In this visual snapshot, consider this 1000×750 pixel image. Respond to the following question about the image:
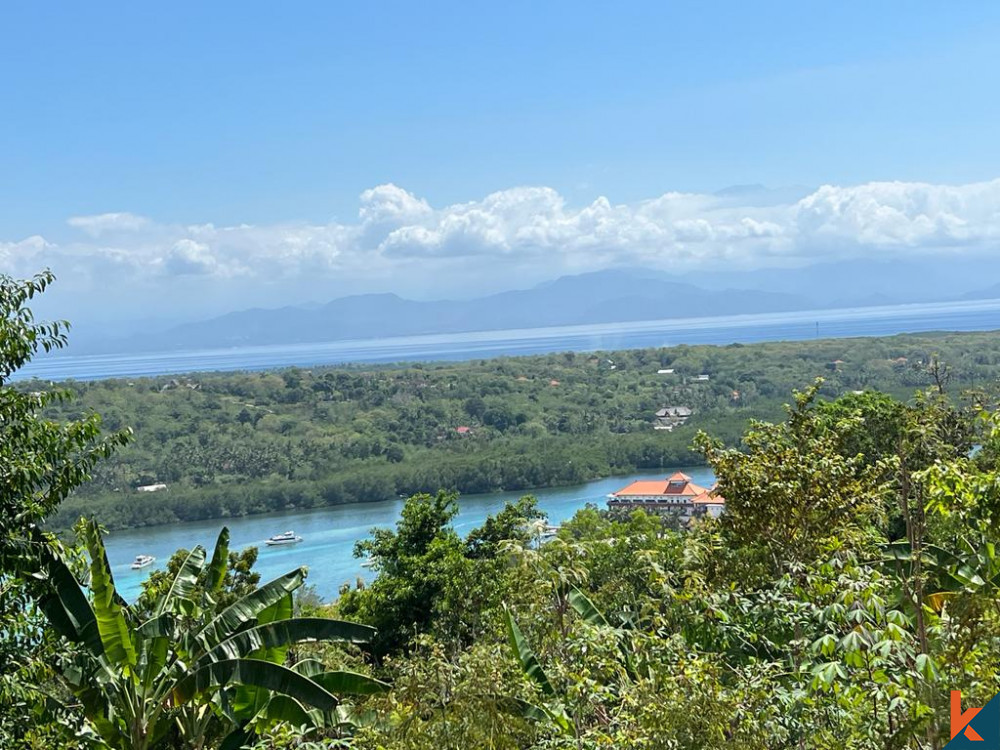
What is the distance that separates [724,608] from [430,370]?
100767mm

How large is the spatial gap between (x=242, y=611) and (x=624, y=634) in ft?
11.4

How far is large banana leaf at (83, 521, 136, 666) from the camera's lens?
618 centimetres

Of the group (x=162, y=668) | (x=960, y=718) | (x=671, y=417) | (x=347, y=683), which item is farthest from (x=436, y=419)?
(x=960, y=718)

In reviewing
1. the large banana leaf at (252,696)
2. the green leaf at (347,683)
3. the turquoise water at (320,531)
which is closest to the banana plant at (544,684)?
the green leaf at (347,683)

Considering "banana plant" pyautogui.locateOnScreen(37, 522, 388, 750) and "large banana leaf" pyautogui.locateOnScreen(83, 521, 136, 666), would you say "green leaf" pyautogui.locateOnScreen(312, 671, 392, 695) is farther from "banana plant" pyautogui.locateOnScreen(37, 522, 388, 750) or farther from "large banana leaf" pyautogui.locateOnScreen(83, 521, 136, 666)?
"large banana leaf" pyautogui.locateOnScreen(83, 521, 136, 666)

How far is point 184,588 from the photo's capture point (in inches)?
293

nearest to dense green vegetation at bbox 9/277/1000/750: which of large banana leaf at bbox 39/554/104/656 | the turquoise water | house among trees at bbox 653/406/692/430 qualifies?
large banana leaf at bbox 39/554/104/656

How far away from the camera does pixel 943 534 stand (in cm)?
968

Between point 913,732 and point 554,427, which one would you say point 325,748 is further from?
point 554,427

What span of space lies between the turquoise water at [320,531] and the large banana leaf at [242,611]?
26524 millimetres

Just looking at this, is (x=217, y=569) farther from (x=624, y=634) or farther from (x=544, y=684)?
(x=624, y=634)

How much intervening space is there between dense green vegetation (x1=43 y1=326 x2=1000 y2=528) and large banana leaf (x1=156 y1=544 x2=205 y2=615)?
39882 mm

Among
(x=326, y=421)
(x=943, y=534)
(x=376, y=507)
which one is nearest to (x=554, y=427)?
(x=326, y=421)

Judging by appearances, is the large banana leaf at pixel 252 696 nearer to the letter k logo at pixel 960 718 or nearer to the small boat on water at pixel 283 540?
the letter k logo at pixel 960 718
